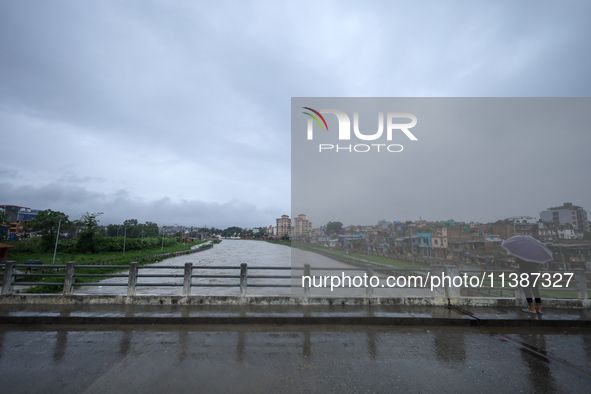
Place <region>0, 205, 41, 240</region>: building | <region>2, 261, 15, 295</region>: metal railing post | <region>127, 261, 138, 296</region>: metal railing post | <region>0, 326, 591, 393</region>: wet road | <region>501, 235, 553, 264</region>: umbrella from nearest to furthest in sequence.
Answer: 1. <region>0, 326, 591, 393</region>: wet road
2. <region>501, 235, 553, 264</region>: umbrella
3. <region>2, 261, 15, 295</region>: metal railing post
4. <region>127, 261, 138, 296</region>: metal railing post
5. <region>0, 205, 41, 240</region>: building

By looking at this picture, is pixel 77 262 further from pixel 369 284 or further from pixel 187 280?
pixel 369 284

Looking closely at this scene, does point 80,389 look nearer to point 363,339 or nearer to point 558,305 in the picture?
point 363,339

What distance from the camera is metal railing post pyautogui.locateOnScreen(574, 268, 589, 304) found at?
7.96 metres

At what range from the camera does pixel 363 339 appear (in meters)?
5.73

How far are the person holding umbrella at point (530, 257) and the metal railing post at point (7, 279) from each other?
1434 cm

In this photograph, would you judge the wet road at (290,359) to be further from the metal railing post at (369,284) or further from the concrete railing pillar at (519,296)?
the metal railing post at (369,284)

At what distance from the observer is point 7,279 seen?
795 centimetres

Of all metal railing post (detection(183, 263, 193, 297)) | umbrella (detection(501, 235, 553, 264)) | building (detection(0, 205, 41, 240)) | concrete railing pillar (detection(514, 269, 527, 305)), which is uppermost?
building (detection(0, 205, 41, 240))

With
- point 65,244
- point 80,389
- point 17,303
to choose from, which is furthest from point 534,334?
point 65,244

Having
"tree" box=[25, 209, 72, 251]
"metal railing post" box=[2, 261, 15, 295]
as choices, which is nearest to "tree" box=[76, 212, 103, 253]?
"tree" box=[25, 209, 72, 251]

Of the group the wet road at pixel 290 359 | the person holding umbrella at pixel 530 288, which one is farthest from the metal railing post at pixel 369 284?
the person holding umbrella at pixel 530 288

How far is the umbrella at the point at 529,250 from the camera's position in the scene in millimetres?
6969

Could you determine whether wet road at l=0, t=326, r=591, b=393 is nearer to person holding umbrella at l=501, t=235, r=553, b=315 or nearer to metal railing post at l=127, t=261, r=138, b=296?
person holding umbrella at l=501, t=235, r=553, b=315

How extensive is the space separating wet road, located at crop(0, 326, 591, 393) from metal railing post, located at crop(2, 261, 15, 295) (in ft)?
7.45
